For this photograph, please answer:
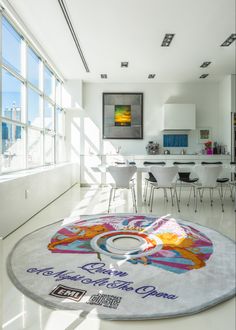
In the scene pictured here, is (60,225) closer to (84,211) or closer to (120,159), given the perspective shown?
(84,211)

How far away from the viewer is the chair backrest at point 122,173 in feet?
16.6

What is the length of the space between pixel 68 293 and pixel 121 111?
7416 mm

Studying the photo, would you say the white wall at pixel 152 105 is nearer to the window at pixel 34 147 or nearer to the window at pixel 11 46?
the window at pixel 34 147

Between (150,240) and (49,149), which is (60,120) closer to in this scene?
(49,149)

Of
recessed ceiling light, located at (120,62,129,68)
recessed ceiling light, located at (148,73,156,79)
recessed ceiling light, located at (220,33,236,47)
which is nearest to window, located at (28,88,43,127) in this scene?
recessed ceiling light, located at (120,62,129,68)

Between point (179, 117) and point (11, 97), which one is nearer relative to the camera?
point (11, 97)

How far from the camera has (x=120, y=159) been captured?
847 centimetres

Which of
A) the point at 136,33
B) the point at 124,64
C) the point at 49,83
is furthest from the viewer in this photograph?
the point at 49,83

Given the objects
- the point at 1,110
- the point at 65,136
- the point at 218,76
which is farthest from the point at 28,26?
the point at 218,76

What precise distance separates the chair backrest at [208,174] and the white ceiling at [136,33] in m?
2.65

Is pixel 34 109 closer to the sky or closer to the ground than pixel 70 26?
closer to the ground

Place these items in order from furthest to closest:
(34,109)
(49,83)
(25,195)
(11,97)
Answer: (49,83) < (34,109) < (11,97) < (25,195)

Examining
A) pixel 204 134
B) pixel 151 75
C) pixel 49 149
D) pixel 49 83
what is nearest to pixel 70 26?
pixel 49 83

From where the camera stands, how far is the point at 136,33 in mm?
5402
